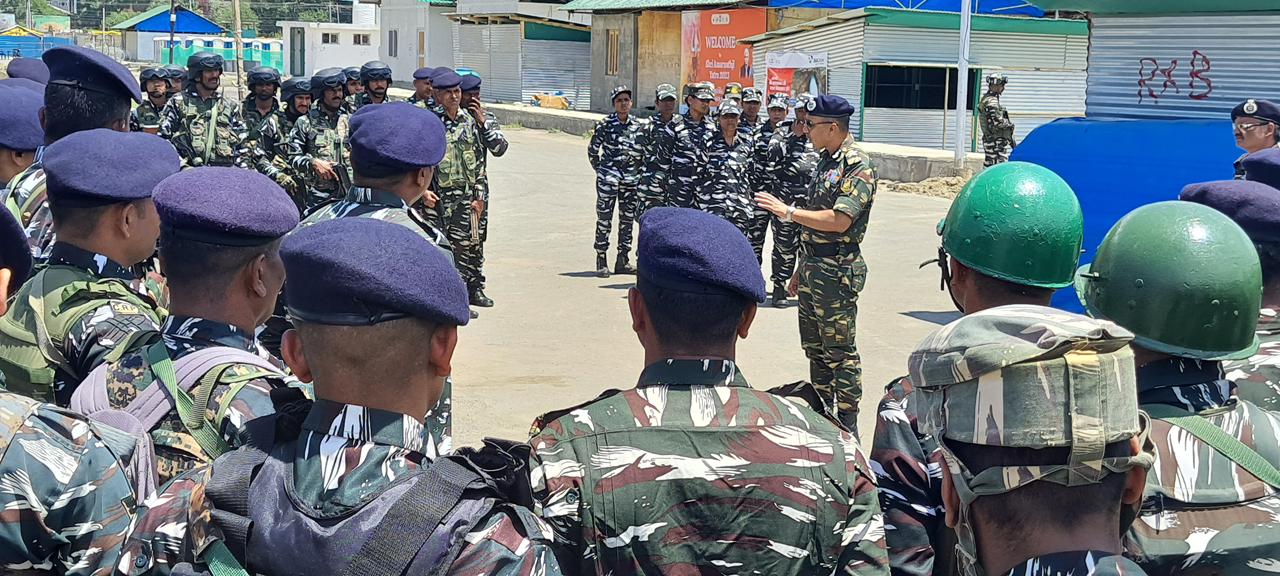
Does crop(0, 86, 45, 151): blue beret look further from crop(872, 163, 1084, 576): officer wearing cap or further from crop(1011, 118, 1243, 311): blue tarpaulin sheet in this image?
crop(1011, 118, 1243, 311): blue tarpaulin sheet

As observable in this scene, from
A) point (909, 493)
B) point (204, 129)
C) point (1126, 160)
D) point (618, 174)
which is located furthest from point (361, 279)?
point (204, 129)

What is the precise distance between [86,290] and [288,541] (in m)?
1.55

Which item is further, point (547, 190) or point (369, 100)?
point (547, 190)

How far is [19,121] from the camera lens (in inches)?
164

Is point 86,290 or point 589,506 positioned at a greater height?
point 86,290

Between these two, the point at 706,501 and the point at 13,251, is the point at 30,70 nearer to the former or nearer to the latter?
the point at 13,251

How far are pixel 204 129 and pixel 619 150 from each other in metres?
4.23

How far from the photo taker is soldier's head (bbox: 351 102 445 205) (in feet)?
14.0

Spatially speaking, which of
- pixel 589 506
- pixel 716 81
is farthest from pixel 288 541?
pixel 716 81

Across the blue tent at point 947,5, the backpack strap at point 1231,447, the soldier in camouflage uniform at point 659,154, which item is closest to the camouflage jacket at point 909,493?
the backpack strap at point 1231,447

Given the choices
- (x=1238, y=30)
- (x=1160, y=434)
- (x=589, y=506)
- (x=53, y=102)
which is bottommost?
(x=589, y=506)

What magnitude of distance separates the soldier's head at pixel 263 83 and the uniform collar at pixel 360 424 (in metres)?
9.81

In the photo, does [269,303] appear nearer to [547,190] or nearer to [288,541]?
[288,541]

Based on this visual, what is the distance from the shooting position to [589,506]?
2.20 metres
